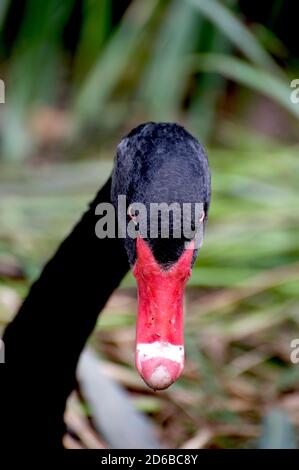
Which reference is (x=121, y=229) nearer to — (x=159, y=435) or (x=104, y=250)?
(x=104, y=250)

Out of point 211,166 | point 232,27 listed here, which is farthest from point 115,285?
point 211,166

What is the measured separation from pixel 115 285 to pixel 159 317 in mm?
494

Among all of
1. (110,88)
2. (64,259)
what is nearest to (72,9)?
(110,88)

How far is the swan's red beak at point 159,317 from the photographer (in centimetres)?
182

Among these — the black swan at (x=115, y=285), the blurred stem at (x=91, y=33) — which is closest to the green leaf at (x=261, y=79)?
the blurred stem at (x=91, y=33)

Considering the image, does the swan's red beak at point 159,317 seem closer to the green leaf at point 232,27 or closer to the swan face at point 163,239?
the swan face at point 163,239

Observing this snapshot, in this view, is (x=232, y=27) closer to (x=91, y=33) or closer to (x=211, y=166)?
(x=211, y=166)

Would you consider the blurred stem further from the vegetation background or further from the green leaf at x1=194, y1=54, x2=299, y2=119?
the green leaf at x1=194, y1=54, x2=299, y2=119

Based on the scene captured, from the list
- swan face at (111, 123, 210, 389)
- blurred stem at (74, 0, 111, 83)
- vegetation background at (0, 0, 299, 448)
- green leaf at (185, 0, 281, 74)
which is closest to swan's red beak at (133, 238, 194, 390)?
swan face at (111, 123, 210, 389)

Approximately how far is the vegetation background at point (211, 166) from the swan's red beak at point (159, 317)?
1069 millimetres

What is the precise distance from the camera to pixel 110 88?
4.98 m

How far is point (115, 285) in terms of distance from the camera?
2.37 meters

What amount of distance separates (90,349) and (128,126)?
197cm

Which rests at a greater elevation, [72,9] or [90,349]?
[72,9]
